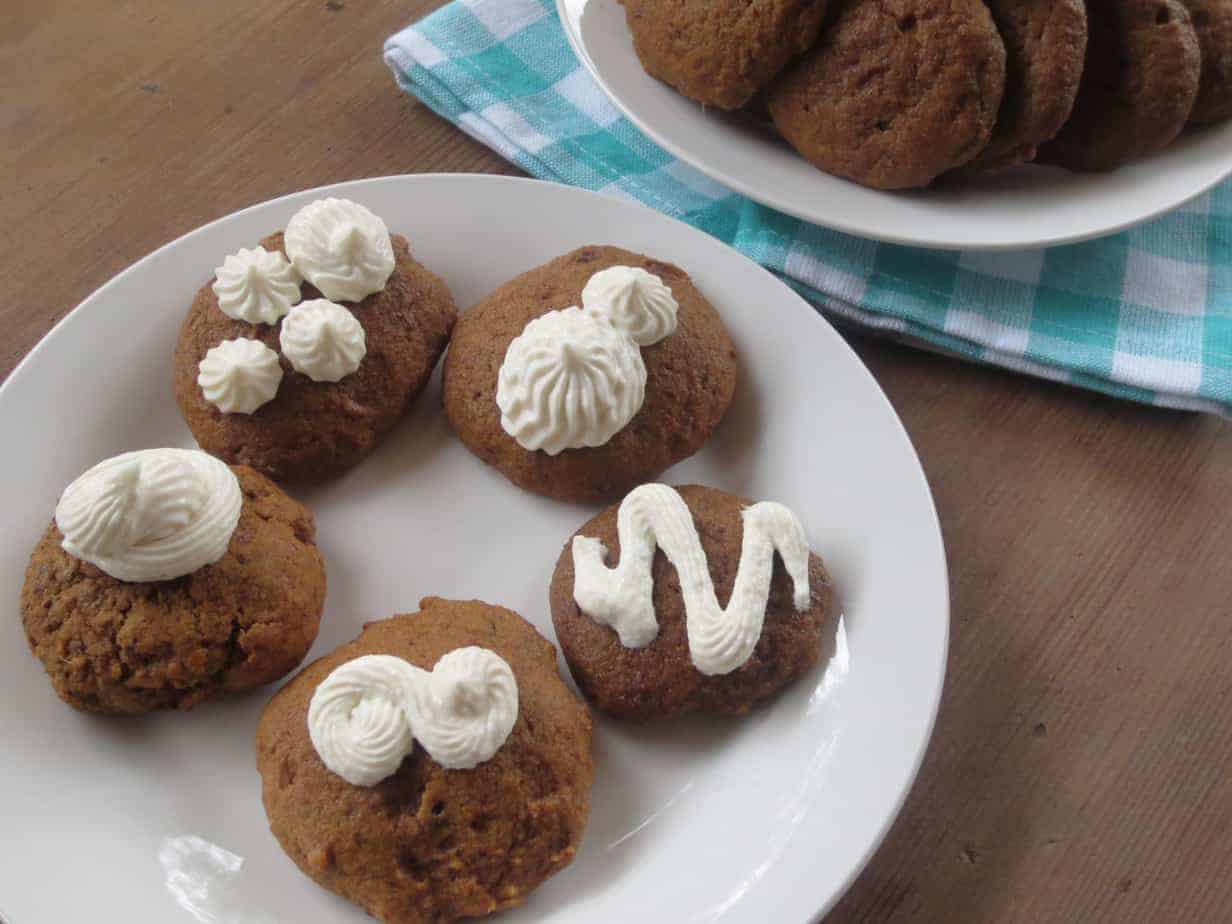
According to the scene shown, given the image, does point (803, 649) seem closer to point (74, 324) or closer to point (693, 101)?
point (693, 101)

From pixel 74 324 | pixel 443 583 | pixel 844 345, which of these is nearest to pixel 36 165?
pixel 74 324

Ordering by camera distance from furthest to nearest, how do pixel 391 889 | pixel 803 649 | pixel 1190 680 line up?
pixel 1190 680 → pixel 803 649 → pixel 391 889

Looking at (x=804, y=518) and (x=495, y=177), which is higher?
(x=495, y=177)

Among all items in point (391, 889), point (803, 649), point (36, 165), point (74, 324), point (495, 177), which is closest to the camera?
point (391, 889)

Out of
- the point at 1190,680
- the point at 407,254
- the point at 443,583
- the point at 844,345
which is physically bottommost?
the point at 1190,680

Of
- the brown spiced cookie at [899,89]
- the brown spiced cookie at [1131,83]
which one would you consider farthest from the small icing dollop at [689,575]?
the brown spiced cookie at [1131,83]

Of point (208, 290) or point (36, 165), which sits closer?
point (208, 290)

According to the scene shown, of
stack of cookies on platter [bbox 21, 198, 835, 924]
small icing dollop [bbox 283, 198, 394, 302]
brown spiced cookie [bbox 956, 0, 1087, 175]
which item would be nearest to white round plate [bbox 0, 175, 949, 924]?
stack of cookies on platter [bbox 21, 198, 835, 924]

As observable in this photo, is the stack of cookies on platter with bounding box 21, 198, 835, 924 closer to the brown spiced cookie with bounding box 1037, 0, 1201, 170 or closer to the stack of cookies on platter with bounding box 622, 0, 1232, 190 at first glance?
the stack of cookies on platter with bounding box 622, 0, 1232, 190

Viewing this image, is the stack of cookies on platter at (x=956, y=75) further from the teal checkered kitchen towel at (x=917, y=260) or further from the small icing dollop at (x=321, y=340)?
the small icing dollop at (x=321, y=340)
